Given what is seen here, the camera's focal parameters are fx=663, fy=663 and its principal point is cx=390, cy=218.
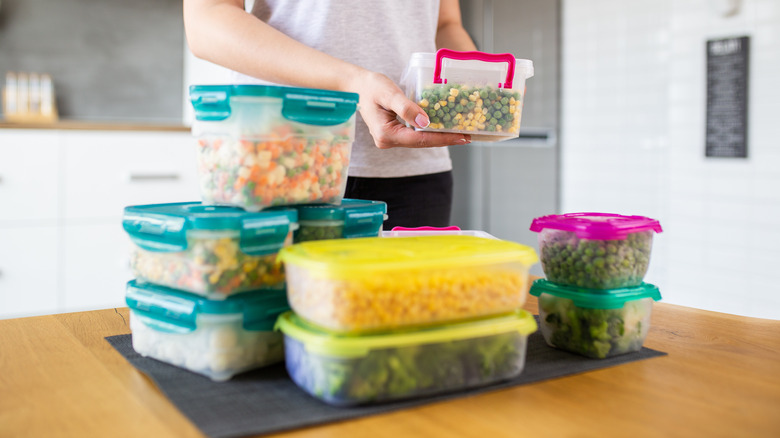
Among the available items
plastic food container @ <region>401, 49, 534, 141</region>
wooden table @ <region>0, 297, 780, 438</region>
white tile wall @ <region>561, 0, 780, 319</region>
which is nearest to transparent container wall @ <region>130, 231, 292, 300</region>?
wooden table @ <region>0, 297, 780, 438</region>

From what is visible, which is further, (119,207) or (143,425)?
(119,207)

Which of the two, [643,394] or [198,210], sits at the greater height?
[198,210]

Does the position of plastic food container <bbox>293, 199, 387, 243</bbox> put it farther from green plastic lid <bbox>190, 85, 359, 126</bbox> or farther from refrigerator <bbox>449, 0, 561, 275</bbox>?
refrigerator <bbox>449, 0, 561, 275</bbox>

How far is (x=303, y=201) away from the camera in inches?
29.8

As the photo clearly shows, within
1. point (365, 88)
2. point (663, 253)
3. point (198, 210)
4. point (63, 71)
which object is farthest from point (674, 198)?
point (63, 71)

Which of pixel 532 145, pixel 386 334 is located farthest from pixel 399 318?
pixel 532 145

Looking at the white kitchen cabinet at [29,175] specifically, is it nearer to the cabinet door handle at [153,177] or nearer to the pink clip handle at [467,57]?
the cabinet door handle at [153,177]

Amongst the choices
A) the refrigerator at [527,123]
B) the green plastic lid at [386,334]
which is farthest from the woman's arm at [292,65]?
the refrigerator at [527,123]

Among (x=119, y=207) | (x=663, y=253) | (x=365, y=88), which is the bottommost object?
(x=663, y=253)

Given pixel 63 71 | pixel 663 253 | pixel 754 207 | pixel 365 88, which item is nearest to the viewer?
pixel 365 88

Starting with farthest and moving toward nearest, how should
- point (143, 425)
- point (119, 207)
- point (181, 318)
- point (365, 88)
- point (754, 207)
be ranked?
point (119, 207) < point (754, 207) < point (365, 88) < point (181, 318) < point (143, 425)

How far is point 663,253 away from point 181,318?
2.41 metres

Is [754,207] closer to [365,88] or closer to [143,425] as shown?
[365,88]

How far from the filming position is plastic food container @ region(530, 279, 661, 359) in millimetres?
762
